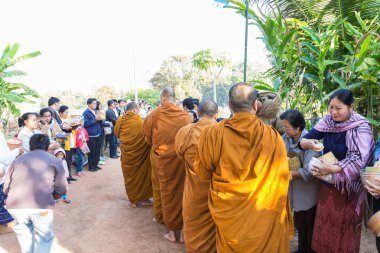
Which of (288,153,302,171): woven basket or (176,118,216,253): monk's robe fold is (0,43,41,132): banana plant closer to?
(176,118,216,253): monk's robe fold

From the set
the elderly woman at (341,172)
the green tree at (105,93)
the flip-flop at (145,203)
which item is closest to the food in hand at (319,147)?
the elderly woman at (341,172)

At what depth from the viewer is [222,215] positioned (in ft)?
7.39

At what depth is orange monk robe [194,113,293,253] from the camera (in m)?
2.17

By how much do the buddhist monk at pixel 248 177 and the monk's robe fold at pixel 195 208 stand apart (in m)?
0.67

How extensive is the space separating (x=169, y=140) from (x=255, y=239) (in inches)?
75.3

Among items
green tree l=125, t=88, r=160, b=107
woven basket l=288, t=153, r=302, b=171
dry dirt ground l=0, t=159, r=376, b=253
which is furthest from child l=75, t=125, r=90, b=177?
green tree l=125, t=88, r=160, b=107

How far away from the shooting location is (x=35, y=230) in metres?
2.85

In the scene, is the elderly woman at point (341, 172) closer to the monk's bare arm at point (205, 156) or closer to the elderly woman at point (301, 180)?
the elderly woman at point (301, 180)

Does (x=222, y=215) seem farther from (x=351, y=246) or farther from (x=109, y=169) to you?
(x=109, y=169)

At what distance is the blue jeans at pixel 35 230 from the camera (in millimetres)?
2771

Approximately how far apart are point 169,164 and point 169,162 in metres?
0.03

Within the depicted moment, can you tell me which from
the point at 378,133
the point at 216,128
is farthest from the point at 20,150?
the point at 378,133

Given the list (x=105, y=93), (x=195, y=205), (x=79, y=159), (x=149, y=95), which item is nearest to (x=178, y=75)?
(x=149, y=95)

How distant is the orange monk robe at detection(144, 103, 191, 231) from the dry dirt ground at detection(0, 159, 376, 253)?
0.39 metres
